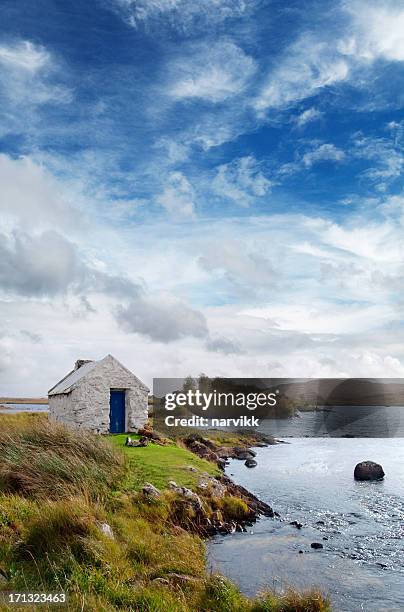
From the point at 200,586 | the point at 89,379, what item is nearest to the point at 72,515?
the point at 200,586

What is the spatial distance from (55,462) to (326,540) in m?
9.69

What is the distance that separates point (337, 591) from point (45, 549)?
24.3 ft

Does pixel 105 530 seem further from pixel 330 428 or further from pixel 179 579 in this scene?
pixel 330 428

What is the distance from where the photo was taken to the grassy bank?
358 inches

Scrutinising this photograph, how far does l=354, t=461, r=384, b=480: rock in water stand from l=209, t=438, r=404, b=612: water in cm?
51

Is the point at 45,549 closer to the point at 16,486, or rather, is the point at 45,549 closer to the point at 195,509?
the point at 16,486

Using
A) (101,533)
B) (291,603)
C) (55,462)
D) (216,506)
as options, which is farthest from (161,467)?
(291,603)

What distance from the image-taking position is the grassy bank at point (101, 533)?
9086mm

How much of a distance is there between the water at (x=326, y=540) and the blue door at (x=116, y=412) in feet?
24.0

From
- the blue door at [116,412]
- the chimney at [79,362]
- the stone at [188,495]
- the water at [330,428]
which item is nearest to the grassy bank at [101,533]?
the stone at [188,495]

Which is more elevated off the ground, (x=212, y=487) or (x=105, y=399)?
(x=105, y=399)

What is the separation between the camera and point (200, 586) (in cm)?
1030

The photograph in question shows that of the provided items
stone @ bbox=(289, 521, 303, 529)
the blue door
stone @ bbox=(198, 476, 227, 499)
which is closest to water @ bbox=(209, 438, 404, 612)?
stone @ bbox=(289, 521, 303, 529)

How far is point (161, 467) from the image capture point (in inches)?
807
